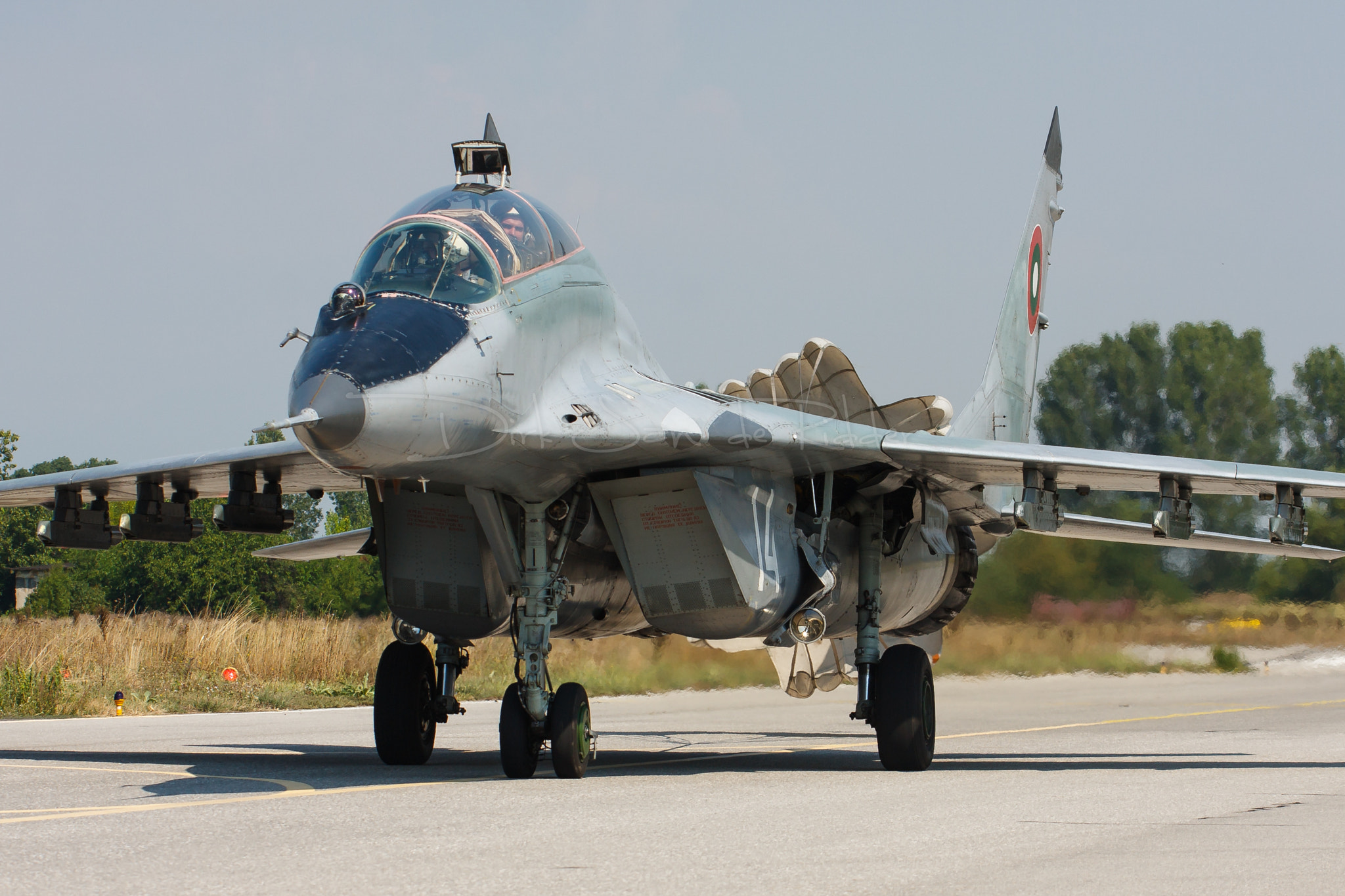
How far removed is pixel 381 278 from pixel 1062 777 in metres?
6.02

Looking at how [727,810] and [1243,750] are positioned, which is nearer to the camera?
[727,810]

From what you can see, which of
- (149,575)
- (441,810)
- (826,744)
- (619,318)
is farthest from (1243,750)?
(149,575)

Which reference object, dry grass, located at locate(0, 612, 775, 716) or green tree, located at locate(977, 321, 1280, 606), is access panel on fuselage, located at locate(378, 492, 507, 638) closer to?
dry grass, located at locate(0, 612, 775, 716)

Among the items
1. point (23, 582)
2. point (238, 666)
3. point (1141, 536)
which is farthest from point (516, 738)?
point (23, 582)

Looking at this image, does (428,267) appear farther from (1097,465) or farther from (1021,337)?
(1021,337)

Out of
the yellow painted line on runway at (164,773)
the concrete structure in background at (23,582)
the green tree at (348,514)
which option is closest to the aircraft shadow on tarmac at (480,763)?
the yellow painted line on runway at (164,773)

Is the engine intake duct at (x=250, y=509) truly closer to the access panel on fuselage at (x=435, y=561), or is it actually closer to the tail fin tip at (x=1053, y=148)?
the access panel on fuselage at (x=435, y=561)

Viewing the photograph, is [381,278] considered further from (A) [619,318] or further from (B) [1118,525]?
(B) [1118,525]

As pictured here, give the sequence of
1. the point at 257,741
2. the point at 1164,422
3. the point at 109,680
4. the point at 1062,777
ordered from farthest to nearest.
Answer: the point at 1164,422 → the point at 109,680 → the point at 257,741 → the point at 1062,777

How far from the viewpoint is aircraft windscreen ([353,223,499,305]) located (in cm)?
900

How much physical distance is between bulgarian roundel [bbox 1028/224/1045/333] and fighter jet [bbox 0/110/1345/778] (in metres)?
4.15

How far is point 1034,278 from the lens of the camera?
56.0 feet

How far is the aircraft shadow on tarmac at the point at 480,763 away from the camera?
9656 mm

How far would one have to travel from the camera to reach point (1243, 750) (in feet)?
43.2
